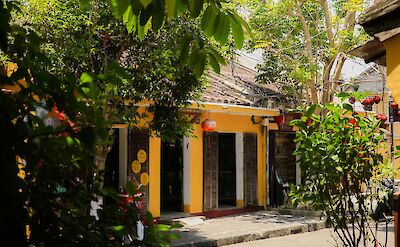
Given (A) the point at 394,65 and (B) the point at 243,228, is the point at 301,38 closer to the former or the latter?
(B) the point at 243,228

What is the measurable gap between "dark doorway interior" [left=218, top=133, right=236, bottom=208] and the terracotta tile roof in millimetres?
1295

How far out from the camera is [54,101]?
172 centimetres

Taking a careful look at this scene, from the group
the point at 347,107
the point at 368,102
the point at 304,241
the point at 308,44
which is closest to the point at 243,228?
the point at 304,241

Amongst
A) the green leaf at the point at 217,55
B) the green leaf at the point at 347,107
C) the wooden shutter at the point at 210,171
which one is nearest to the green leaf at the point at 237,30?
the green leaf at the point at 217,55

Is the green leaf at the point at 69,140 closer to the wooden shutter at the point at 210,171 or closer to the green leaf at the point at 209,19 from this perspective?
the green leaf at the point at 209,19

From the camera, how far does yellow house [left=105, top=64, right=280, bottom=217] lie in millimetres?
13039

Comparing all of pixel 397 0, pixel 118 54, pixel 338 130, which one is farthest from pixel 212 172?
pixel 397 0

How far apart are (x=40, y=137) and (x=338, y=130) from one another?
12.4ft

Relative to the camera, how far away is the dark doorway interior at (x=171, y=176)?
14.5 m

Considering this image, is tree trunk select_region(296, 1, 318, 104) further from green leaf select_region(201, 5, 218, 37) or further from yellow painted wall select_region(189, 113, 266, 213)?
green leaf select_region(201, 5, 218, 37)

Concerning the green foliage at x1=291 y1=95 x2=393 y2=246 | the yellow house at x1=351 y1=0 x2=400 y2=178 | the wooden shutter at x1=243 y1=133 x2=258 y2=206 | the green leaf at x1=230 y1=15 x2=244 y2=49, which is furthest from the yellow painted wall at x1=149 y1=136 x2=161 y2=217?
the green leaf at x1=230 y1=15 x2=244 y2=49

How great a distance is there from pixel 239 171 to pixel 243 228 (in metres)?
3.23

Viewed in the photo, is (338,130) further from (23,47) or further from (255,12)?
(255,12)

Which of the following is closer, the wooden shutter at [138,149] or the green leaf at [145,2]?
the green leaf at [145,2]
